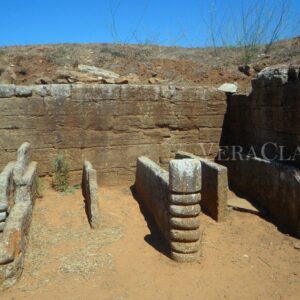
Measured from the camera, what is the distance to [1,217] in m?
5.21

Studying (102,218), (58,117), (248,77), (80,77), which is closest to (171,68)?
(248,77)

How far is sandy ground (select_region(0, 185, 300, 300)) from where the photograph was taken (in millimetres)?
4520

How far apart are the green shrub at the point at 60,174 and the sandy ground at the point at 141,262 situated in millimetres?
808

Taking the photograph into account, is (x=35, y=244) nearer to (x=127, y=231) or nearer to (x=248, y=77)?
(x=127, y=231)

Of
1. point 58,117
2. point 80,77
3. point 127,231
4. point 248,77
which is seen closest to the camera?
point 127,231

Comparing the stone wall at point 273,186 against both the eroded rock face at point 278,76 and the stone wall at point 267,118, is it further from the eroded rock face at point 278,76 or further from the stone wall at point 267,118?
the eroded rock face at point 278,76

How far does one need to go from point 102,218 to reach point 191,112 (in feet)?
11.0

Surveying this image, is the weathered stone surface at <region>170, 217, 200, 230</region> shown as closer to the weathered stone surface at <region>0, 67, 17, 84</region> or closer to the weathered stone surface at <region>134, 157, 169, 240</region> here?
the weathered stone surface at <region>134, 157, 169, 240</region>

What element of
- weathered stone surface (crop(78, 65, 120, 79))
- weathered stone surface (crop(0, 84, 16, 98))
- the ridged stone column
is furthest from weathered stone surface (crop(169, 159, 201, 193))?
weathered stone surface (crop(78, 65, 120, 79))

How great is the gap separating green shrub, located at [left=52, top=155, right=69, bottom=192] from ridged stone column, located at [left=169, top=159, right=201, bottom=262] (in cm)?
337

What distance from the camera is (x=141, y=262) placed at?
5188mm

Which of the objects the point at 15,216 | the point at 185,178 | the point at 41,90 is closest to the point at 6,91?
the point at 41,90

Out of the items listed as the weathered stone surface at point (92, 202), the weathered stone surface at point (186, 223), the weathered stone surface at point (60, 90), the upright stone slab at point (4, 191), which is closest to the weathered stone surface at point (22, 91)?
the weathered stone surface at point (60, 90)

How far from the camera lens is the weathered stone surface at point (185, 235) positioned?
16.5 ft
